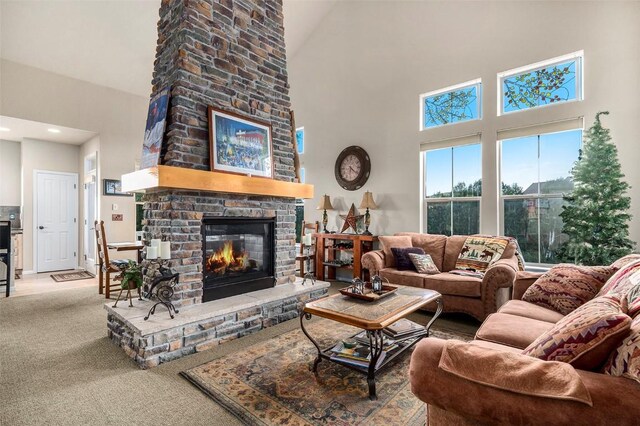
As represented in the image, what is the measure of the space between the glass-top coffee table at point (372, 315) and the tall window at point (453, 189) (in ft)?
7.55

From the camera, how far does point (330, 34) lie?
20.3 ft

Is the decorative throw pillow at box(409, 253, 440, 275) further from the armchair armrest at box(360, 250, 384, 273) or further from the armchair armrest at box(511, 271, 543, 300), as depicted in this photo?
the armchair armrest at box(511, 271, 543, 300)

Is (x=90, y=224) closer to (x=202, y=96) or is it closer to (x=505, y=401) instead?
(x=202, y=96)

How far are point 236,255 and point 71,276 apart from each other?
176 inches

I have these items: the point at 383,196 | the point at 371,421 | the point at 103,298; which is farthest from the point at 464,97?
the point at 103,298

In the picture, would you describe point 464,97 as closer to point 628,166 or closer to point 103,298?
point 628,166

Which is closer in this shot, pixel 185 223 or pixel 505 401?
pixel 505 401

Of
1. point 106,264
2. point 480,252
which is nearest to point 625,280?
point 480,252

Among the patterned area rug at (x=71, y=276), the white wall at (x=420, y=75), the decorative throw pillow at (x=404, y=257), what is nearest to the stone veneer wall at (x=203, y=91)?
the decorative throw pillow at (x=404, y=257)

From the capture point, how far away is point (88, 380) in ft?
7.52

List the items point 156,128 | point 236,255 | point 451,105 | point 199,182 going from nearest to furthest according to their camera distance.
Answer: point 199,182 < point 156,128 < point 236,255 < point 451,105

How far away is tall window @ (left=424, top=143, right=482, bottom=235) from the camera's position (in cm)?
468

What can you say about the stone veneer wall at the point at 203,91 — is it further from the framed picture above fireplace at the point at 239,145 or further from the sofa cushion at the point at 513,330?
the sofa cushion at the point at 513,330

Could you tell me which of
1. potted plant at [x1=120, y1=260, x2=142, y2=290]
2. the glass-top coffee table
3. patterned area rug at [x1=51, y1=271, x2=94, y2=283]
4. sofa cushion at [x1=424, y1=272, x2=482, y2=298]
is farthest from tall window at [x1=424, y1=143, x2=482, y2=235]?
patterned area rug at [x1=51, y1=271, x2=94, y2=283]
